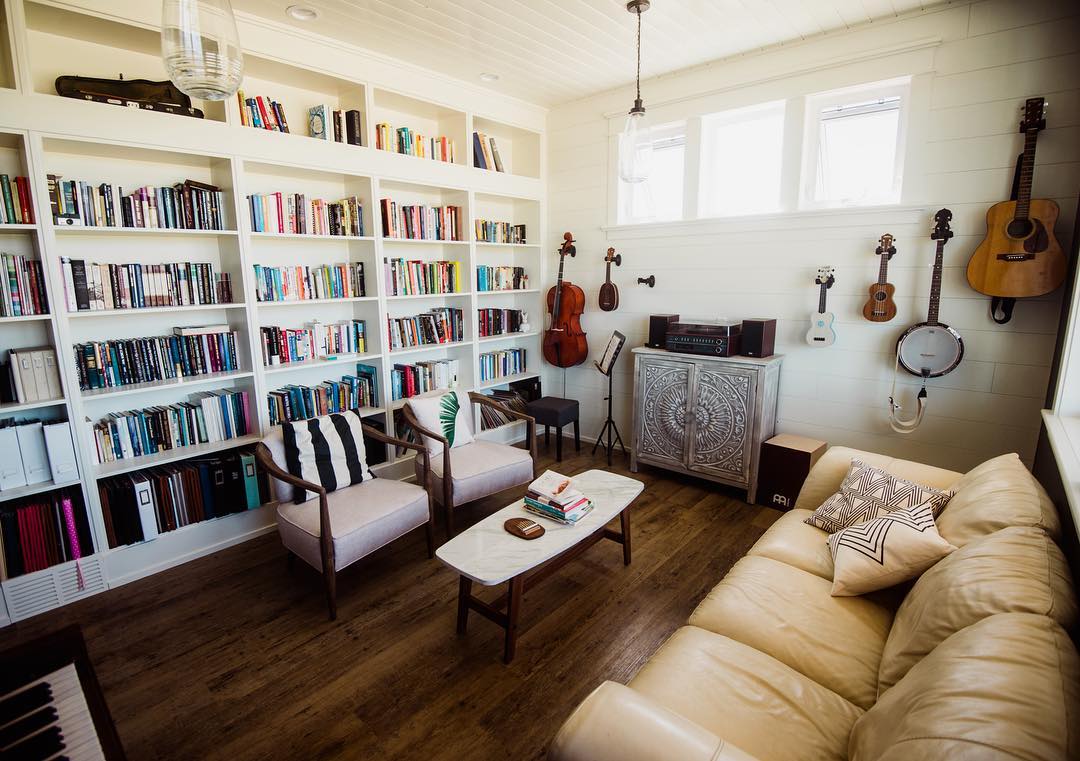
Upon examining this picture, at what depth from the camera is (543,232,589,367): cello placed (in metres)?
4.36

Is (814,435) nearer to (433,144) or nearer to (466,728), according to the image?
(466,728)

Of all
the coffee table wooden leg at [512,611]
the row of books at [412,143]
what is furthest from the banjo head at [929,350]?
the row of books at [412,143]

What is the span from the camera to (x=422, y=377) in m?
3.94

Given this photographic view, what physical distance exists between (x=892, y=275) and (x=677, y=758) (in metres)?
3.01

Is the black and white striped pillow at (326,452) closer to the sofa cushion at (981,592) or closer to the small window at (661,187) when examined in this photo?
the sofa cushion at (981,592)

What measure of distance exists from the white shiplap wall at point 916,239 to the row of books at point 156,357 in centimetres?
293

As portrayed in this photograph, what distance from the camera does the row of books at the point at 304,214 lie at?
3000 mm

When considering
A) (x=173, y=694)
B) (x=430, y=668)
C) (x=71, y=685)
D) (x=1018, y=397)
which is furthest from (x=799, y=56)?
(x=173, y=694)

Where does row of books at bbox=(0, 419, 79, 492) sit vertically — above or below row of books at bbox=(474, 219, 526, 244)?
below

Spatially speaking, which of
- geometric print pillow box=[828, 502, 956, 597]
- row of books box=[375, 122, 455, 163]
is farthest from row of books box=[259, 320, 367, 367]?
geometric print pillow box=[828, 502, 956, 597]

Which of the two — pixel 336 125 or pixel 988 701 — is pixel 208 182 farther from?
pixel 988 701

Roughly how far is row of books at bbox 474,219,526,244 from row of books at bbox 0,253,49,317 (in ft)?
8.62

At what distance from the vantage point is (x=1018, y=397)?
9.14ft

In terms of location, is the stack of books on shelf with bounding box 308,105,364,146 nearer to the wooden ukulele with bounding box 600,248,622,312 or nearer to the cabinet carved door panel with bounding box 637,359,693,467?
the wooden ukulele with bounding box 600,248,622,312
